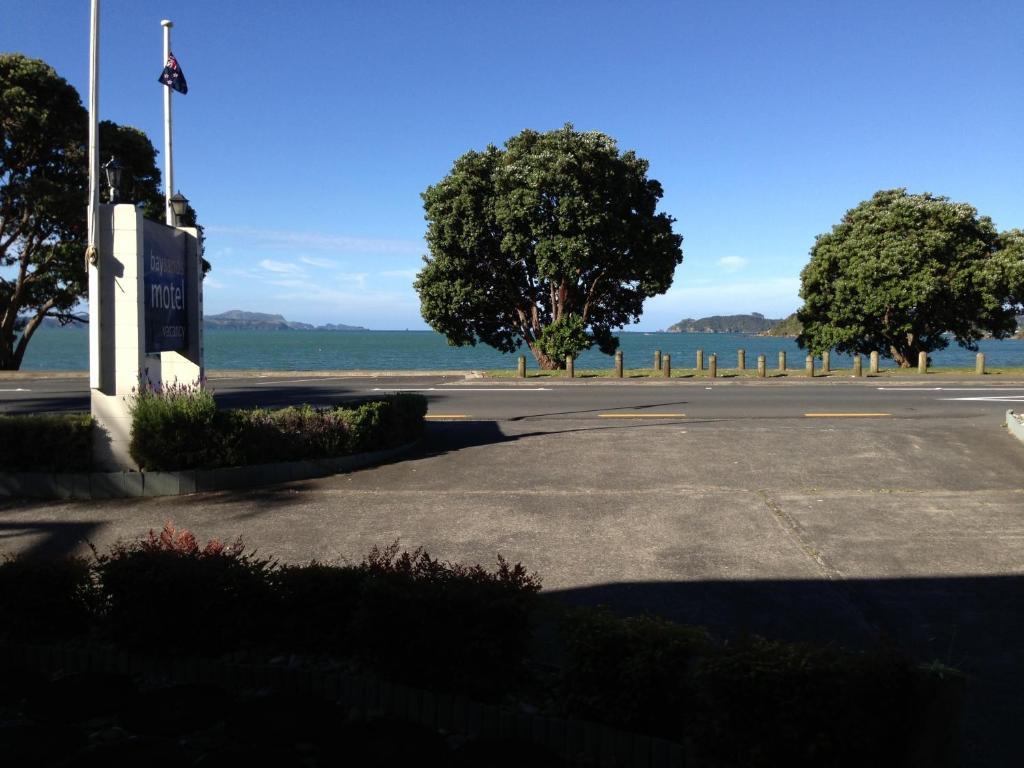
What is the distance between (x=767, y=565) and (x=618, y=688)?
12.2ft

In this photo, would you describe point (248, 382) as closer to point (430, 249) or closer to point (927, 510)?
point (430, 249)

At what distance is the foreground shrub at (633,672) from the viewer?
11.2 ft

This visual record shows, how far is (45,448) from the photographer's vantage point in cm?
963

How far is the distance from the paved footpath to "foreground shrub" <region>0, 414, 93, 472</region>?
67 cm

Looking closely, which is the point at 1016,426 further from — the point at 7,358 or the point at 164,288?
the point at 7,358

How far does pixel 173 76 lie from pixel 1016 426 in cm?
1769

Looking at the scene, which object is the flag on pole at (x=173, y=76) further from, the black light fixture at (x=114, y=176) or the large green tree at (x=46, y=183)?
the large green tree at (x=46, y=183)

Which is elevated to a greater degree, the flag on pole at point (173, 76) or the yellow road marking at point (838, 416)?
the flag on pole at point (173, 76)

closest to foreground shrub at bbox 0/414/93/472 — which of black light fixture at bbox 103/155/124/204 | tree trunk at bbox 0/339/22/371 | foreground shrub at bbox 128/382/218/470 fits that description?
foreground shrub at bbox 128/382/218/470

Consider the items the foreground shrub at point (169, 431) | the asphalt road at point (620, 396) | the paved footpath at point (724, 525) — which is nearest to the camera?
the paved footpath at point (724, 525)

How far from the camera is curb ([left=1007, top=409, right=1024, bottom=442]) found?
43.5 feet

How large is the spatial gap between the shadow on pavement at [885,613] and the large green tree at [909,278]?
106ft

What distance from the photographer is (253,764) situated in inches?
137

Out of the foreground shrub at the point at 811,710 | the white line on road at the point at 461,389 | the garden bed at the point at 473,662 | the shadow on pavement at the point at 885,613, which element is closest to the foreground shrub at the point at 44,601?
the garden bed at the point at 473,662
